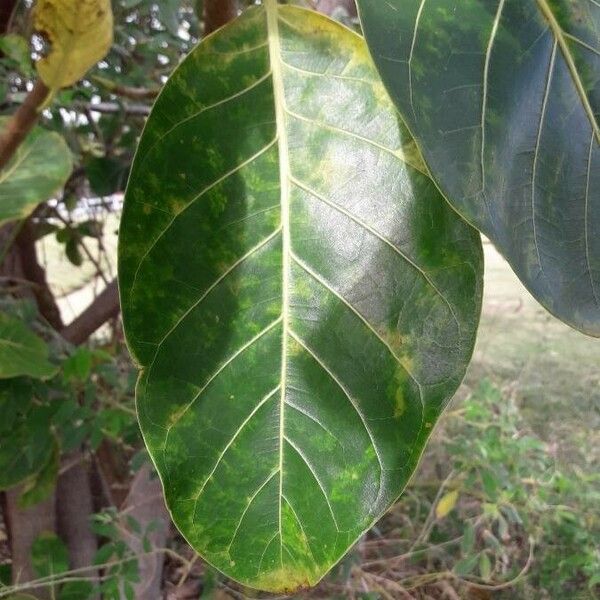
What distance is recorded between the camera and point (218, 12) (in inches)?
16.8

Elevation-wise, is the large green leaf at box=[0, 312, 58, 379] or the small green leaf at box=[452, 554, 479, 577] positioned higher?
the large green leaf at box=[0, 312, 58, 379]

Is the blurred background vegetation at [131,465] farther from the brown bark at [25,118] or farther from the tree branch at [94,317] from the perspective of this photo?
the brown bark at [25,118]

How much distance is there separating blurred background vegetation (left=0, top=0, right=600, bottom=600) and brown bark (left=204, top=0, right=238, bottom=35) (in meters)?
0.40

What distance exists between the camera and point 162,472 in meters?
0.36

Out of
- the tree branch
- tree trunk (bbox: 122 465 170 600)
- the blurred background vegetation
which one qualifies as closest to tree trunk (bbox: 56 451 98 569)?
the blurred background vegetation

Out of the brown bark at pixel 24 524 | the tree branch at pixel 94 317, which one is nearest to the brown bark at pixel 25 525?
the brown bark at pixel 24 524

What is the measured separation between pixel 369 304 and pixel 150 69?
3.31 feet

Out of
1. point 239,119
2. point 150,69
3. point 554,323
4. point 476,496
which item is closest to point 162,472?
point 239,119

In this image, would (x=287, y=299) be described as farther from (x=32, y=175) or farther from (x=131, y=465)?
(x=131, y=465)

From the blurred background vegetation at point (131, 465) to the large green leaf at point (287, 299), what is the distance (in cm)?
49

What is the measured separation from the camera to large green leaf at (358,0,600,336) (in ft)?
1.00

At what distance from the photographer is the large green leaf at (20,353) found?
76cm

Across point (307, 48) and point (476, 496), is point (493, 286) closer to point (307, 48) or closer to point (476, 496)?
point (476, 496)

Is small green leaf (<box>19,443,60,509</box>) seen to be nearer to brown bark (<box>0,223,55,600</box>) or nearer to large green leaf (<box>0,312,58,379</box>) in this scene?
brown bark (<box>0,223,55,600</box>)
